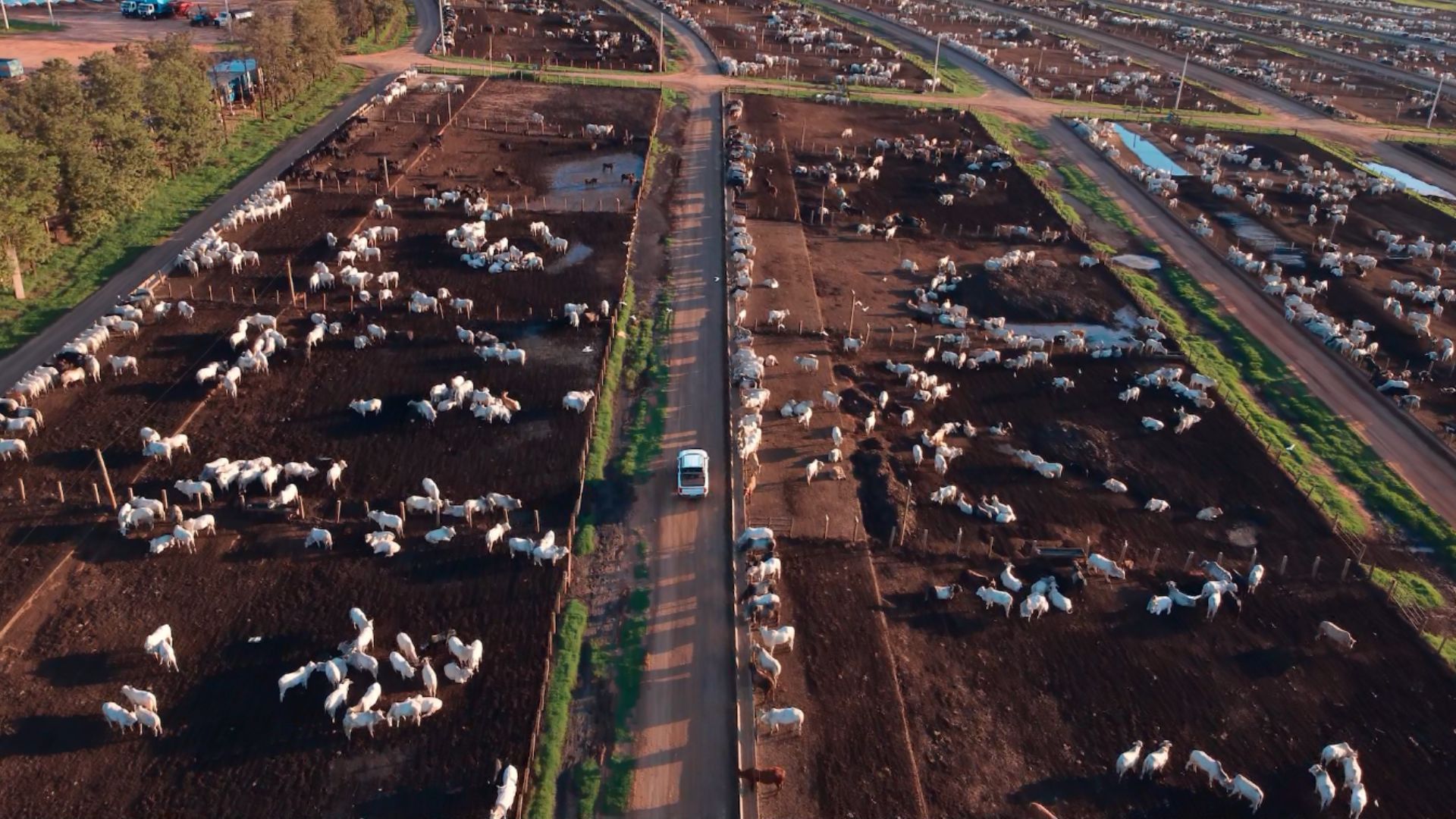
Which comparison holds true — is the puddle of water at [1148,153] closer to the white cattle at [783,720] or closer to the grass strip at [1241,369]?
the grass strip at [1241,369]

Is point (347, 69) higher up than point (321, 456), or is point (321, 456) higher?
point (347, 69)

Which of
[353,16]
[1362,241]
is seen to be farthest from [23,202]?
[1362,241]

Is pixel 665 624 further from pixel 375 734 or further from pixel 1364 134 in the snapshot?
pixel 1364 134

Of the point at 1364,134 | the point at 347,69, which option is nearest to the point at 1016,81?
the point at 1364,134

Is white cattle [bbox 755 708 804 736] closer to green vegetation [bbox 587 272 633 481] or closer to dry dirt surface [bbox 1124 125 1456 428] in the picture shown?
green vegetation [bbox 587 272 633 481]

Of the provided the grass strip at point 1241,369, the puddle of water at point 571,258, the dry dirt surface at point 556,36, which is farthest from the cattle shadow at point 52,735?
the dry dirt surface at point 556,36

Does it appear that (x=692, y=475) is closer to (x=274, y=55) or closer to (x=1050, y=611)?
(x=1050, y=611)
